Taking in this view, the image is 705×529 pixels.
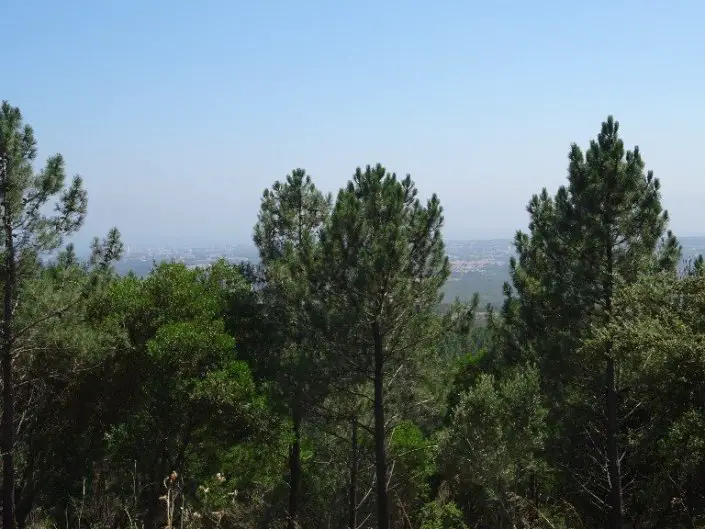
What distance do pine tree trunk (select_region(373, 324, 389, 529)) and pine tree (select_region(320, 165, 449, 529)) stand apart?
0.02 metres

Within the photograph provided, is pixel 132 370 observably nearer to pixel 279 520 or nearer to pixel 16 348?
pixel 16 348

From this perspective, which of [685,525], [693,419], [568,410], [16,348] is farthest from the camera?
[568,410]

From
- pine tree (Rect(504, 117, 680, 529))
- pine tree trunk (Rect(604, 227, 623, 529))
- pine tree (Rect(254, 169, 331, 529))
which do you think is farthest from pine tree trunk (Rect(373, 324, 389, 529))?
pine tree trunk (Rect(604, 227, 623, 529))

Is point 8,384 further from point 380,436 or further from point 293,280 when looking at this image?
point 380,436

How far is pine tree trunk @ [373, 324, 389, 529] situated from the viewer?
13062 mm

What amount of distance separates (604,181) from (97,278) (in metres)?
11.6

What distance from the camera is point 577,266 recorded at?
13.0 m

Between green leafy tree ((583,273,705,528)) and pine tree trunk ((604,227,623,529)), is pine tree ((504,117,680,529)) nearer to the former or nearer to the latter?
pine tree trunk ((604,227,623,529))

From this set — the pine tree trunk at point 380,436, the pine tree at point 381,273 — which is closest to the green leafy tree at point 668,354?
the pine tree at point 381,273

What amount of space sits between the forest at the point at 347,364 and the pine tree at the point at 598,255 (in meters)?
0.05

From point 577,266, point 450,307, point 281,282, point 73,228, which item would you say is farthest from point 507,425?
point 73,228

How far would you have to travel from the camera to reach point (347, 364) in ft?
43.7

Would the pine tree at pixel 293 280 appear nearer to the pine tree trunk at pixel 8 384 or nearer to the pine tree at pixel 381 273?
the pine tree at pixel 381 273

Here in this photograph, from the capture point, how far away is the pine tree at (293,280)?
43.8 ft
